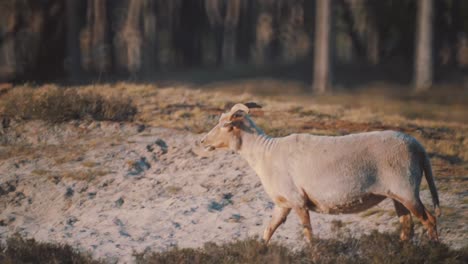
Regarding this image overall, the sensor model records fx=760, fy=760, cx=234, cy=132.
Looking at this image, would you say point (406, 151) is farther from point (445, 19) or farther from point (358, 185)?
point (445, 19)

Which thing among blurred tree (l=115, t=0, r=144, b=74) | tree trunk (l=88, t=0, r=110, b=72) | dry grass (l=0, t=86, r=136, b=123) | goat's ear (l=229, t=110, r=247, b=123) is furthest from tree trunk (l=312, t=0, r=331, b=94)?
goat's ear (l=229, t=110, r=247, b=123)

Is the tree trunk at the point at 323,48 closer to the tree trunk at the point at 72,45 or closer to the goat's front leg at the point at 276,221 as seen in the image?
the tree trunk at the point at 72,45

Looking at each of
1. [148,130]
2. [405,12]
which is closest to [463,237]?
[148,130]

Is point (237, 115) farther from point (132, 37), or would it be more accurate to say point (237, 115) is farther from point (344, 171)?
point (132, 37)

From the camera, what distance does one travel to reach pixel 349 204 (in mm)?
9945

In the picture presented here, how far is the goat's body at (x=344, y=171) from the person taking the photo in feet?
32.1

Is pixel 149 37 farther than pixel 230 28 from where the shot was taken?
No

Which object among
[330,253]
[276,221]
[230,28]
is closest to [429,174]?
[330,253]

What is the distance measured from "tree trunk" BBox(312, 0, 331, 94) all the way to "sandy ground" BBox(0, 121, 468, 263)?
906 inches

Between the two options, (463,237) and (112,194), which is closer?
Answer: (463,237)

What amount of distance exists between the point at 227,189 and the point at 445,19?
3889cm

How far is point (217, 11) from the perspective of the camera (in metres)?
60.8

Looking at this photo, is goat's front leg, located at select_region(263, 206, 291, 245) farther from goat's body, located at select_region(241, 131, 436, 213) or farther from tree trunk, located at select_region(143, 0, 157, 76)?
tree trunk, located at select_region(143, 0, 157, 76)

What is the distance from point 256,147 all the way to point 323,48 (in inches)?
1138
